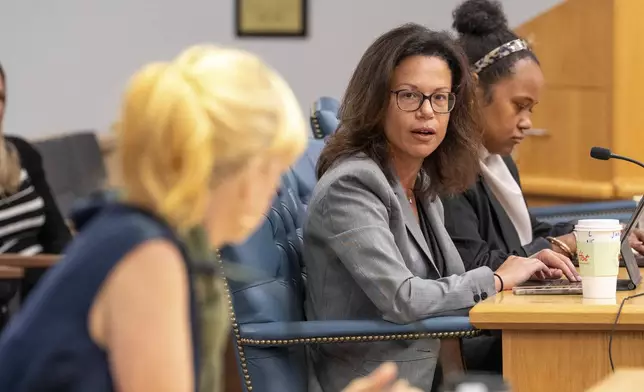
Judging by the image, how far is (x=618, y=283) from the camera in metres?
2.38

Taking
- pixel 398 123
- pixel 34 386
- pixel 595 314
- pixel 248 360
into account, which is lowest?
pixel 248 360

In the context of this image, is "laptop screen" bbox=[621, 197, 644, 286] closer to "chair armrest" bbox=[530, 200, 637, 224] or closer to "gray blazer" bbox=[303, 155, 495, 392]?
"gray blazer" bbox=[303, 155, 495, 392]

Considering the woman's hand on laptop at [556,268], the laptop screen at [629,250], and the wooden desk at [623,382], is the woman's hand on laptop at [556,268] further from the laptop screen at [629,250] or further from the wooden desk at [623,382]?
the wooden desk at [623,382]

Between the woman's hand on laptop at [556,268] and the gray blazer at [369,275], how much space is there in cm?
19

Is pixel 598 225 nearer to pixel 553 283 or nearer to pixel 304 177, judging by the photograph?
pixel 553 283

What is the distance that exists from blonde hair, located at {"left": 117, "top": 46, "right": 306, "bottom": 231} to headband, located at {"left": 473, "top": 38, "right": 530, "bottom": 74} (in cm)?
197

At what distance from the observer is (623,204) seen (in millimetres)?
3668

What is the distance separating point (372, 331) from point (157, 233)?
1.24m

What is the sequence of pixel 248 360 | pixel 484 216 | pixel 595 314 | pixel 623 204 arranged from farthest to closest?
pixel 623 204 → pixel 484 216 → pixel 248 360 → pixel 595 314

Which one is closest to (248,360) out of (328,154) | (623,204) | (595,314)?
(328,154)

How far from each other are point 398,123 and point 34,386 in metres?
1.47

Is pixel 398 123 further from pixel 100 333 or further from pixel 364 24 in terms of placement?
pixel 364 24

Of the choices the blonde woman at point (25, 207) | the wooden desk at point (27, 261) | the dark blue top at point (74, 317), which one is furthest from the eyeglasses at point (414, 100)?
the blonde woman at point (25, 207)

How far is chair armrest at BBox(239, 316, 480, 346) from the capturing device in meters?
2.21
